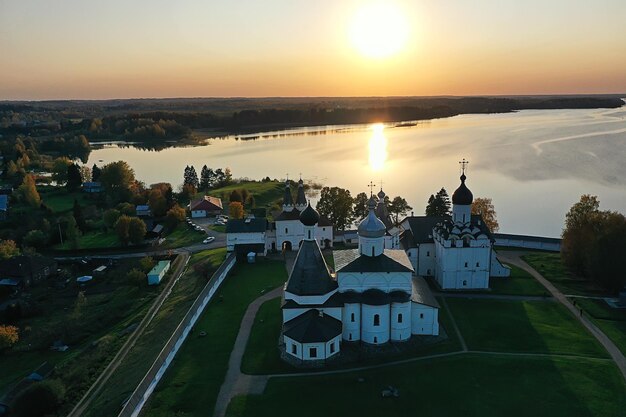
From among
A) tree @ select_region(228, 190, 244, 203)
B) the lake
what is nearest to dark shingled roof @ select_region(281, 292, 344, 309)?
the lake

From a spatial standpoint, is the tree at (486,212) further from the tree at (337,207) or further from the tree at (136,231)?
the tree at (136,231)

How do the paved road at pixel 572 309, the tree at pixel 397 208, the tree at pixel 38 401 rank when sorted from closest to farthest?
the tree at pixel 38 401
the paved road at pixel 572 309
the tree at pixel 397 208

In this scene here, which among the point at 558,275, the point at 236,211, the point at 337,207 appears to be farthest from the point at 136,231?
the point at 558,275

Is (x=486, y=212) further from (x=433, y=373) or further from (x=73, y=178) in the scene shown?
(x=73, y=178)

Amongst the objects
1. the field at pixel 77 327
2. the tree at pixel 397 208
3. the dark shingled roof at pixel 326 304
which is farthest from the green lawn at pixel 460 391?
the tree at pixel 397 208

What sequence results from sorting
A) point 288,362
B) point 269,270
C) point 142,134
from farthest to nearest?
point 142,134 < point 269,270 < point 288,362

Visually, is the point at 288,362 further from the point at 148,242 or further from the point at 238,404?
the point at 148,242

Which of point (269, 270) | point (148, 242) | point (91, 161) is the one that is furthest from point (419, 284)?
point (91, 161)

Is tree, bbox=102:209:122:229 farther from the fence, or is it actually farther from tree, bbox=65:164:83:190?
the fence
